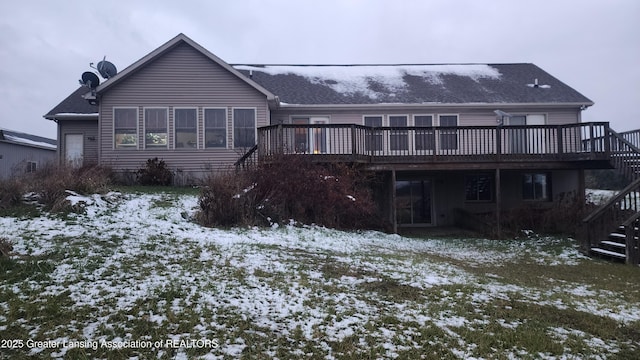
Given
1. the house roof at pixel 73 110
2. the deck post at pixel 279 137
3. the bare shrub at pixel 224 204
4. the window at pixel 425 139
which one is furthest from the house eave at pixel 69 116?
the window at pixel 425 139

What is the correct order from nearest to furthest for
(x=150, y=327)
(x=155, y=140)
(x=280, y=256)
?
(x=150, y=327) → (x=280, y=256) → (x=155, y=140)

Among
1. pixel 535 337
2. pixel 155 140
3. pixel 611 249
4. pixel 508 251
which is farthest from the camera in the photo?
pixel 155 140

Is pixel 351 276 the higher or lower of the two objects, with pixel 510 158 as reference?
lower

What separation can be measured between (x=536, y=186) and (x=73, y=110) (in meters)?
21.5

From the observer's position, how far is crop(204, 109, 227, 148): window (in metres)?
15.7

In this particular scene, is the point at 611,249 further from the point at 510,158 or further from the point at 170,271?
the point at 170,271

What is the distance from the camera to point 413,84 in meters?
18.6

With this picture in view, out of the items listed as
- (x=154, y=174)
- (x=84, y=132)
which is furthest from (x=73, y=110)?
(x=154, y=174)

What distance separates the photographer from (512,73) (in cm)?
1994

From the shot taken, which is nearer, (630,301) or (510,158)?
(630,301)

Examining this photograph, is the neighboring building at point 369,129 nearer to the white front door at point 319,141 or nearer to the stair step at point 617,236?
the white front door at point 319,141

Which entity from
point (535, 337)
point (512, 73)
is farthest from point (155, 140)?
point (512, 73)

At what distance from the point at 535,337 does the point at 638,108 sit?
64828 mm

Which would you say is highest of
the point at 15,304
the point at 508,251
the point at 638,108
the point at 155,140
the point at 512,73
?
the point at 638,108
